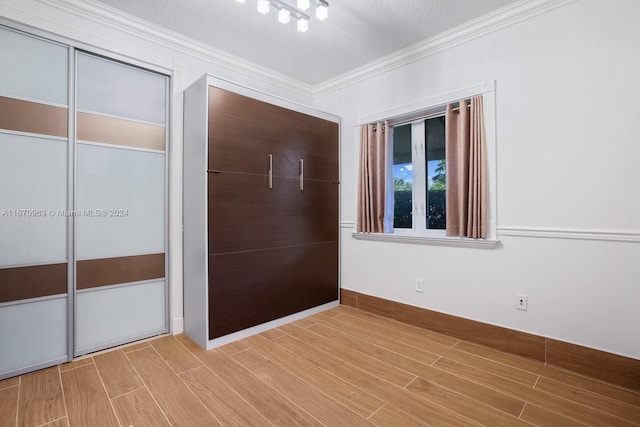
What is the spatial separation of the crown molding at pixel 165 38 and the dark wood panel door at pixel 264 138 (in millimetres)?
723

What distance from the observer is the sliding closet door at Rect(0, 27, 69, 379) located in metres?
1.98

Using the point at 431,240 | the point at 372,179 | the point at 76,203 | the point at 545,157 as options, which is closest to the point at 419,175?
the point at 372,179

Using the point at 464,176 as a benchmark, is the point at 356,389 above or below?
below

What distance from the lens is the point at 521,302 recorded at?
2.28 metres

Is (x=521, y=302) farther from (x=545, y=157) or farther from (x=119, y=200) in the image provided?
(x=119, y=200)

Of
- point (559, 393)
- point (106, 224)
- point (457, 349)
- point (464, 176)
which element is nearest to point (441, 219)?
point (464, 176)

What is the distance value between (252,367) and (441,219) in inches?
80.6

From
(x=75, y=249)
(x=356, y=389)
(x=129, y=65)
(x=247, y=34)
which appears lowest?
(x=356, y=389)

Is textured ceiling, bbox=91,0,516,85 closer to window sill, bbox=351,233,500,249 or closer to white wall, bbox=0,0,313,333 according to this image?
white wall, bbox=0,0,313,333

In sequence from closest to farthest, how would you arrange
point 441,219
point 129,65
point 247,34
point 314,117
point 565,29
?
point 565,29
point 129,65
point 247,34
point 441,219
point 314,117

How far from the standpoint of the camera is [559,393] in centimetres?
181

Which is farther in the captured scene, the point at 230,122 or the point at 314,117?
the point at 314,117

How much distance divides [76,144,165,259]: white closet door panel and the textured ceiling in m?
1.12

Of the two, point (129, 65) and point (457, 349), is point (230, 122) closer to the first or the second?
point (129, 65)
